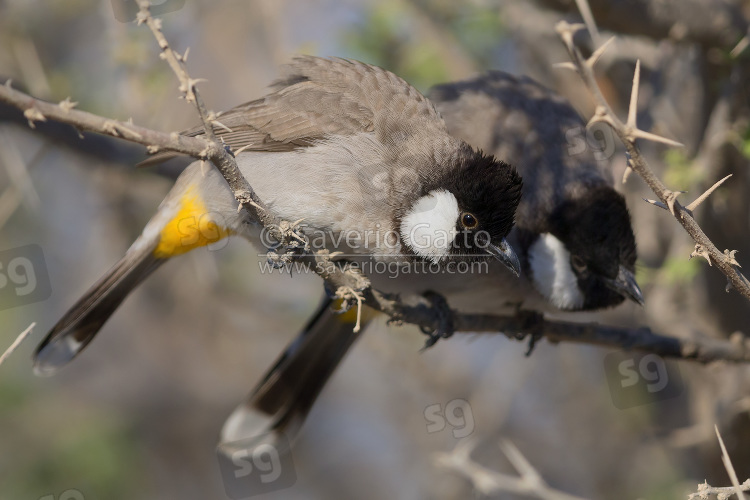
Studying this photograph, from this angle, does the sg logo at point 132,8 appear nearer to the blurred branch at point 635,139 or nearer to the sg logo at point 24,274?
the sg logo at point 24,274

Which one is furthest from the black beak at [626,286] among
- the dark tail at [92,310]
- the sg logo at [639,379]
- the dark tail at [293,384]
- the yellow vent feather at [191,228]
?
the dark tail at [92,310]

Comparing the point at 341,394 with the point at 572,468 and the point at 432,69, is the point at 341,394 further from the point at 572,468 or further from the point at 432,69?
the point at 432,69

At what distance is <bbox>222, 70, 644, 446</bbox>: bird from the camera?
11.2 ft

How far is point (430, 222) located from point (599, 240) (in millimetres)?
914

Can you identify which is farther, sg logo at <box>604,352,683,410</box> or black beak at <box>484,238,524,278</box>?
sg logo at <box>604,352,683,410</box>

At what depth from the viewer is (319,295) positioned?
5.07 meters

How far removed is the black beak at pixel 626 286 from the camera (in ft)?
10.8

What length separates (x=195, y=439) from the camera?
19.4 ft

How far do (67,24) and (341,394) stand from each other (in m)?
3.41

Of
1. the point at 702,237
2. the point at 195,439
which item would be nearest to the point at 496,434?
the point at 195,439

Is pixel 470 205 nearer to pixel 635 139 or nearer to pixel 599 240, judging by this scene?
pixel 599 240

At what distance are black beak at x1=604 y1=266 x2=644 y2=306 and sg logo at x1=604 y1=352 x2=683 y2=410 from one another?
1029 millimetres

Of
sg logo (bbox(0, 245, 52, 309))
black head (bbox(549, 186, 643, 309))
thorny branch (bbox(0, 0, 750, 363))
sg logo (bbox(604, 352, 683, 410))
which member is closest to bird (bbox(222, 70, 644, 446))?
black head (bbox(549, 186, 643, 309))

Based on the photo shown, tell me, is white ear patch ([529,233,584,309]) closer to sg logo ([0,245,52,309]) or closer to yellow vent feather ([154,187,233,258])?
yellow vent feather ([154,187,233,258])
